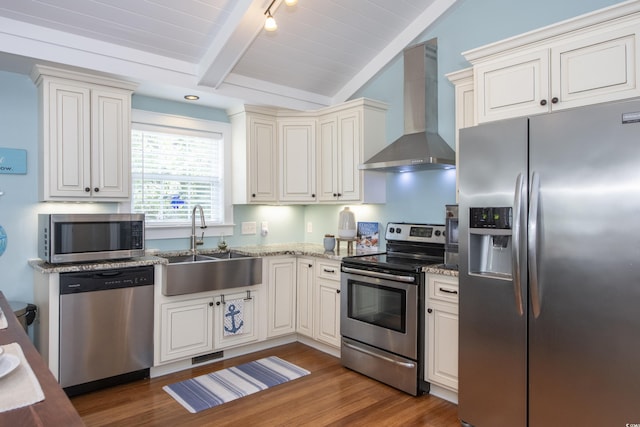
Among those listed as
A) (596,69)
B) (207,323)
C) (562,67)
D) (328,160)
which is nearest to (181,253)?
(207,323)

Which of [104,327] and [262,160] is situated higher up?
[262,160]

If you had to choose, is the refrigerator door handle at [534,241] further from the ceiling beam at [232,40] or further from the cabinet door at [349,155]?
the ceiling beam at [232,40]

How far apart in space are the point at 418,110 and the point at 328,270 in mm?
1578

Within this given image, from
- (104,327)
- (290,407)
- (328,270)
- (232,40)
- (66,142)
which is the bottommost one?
(290,407)

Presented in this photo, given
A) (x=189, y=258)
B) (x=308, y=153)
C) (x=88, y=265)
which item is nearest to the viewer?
(x=88, y=265)

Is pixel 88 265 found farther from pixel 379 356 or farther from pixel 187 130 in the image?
pixel 379 356

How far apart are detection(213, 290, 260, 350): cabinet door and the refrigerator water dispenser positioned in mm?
2032

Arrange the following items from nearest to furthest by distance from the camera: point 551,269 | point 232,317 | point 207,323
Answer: point 551,269 → point 207,323 → point 232,317

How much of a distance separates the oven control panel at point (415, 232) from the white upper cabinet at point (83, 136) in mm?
2235

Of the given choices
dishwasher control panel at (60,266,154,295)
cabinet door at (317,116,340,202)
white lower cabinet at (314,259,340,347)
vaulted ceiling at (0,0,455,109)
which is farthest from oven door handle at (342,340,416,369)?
vaulted ceiling at (0,0,455,109)

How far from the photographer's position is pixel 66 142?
3.08 m

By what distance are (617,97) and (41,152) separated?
12.1ft

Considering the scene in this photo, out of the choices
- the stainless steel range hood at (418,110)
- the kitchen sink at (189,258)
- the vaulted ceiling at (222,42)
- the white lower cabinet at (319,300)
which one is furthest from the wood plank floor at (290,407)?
the vaulted ceiling at (222,42)

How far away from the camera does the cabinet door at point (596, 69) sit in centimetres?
207
